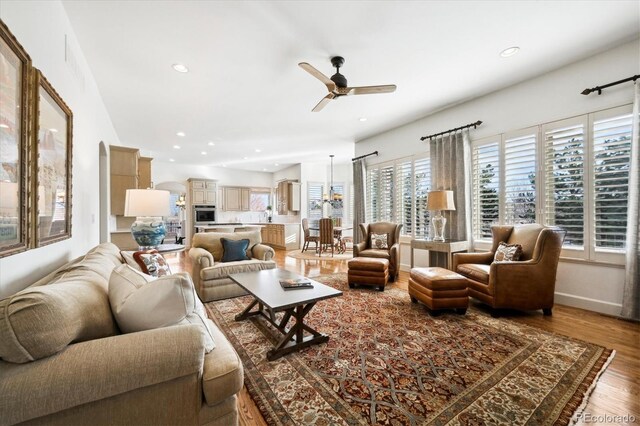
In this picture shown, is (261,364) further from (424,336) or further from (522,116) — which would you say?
(522,116)

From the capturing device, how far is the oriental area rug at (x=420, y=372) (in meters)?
1.52

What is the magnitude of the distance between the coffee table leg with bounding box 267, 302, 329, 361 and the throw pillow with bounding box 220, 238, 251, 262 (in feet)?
5.81

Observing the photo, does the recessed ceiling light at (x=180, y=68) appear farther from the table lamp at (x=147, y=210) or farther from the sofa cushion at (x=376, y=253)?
the sofa cushion at (x=376, y=253)

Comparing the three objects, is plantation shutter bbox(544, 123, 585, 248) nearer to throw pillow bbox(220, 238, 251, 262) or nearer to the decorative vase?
throw pillow bbox(220, 238, 251, 262)

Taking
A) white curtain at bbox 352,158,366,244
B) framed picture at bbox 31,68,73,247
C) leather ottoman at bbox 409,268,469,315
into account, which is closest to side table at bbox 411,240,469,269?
leather ottoman at bbox 409,268,469,315

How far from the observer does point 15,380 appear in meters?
0.83

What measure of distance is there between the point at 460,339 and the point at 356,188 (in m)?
4.35

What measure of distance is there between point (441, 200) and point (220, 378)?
3855 mm

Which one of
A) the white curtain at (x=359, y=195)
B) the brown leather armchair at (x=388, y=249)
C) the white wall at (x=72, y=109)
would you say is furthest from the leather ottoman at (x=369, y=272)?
the white wall at (x=72, y=109)

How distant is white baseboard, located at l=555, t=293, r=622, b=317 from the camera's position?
2889 millimetres

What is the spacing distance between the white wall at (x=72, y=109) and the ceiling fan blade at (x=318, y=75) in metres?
1.80

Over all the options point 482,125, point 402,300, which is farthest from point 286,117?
point 402,300

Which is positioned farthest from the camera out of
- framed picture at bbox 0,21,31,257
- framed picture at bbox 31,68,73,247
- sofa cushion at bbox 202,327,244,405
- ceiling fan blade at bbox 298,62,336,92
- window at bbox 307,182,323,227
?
window at bbox 307,182,323,227

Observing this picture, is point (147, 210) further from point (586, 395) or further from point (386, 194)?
point (386, 194)
